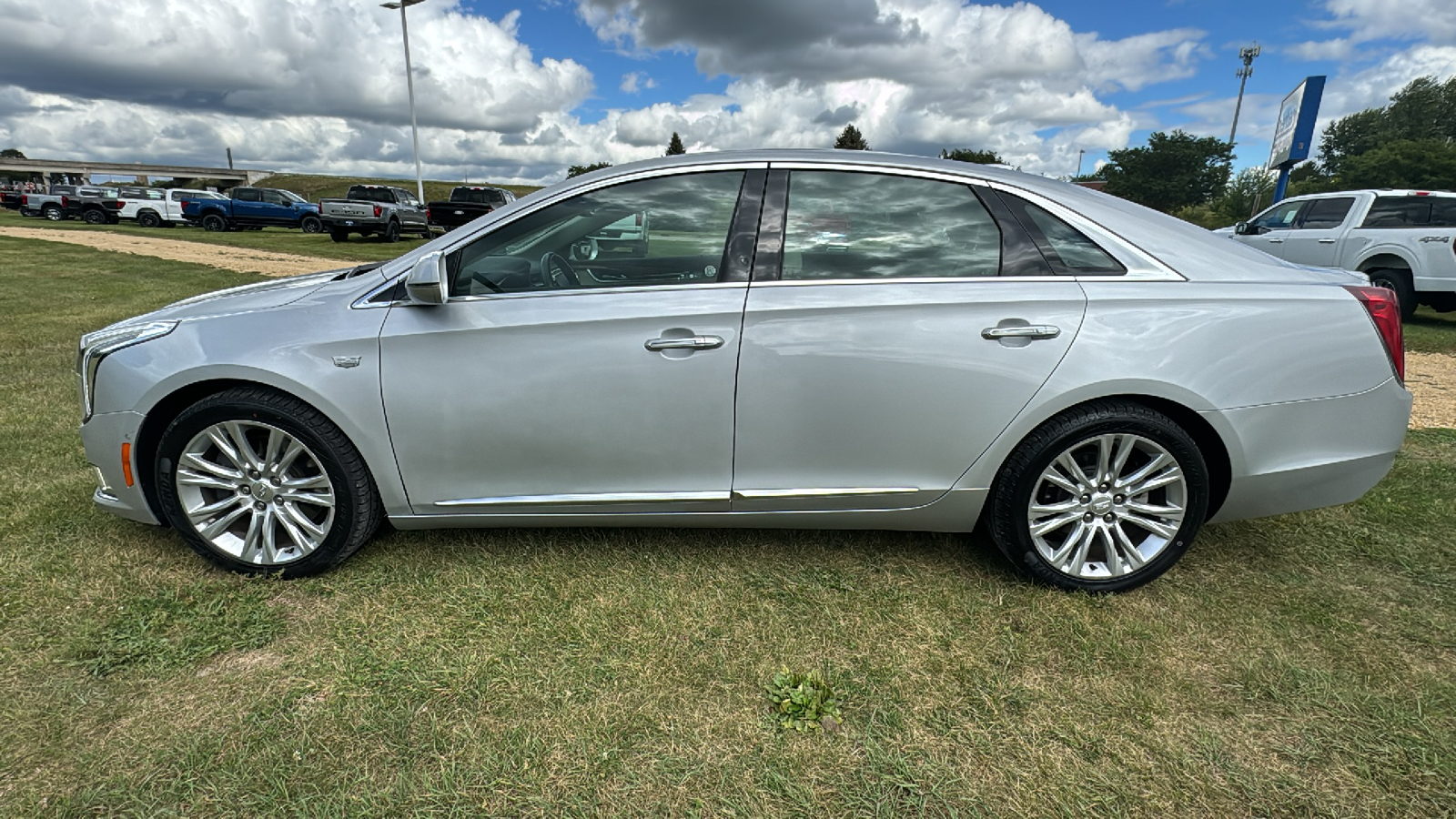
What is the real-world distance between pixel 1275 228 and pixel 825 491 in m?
10.8

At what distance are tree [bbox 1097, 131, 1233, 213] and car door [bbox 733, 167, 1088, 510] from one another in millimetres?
72342

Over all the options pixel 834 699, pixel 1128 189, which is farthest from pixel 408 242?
pixel 1128 189

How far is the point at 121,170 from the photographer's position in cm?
9075

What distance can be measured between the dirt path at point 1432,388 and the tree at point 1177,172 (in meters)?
65.8

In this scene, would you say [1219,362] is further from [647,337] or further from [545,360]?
[545,360]

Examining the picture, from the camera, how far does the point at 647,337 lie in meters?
2.48

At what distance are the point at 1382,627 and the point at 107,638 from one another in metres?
4.23

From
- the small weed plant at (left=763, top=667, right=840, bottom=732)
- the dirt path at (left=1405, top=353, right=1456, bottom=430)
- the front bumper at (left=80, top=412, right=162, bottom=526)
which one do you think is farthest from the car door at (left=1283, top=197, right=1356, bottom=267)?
the front bumper at (left=80, top=412, right=162, bottom=526)

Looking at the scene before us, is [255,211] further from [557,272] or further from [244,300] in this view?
[557,272]

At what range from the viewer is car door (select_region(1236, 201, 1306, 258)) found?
393 inches

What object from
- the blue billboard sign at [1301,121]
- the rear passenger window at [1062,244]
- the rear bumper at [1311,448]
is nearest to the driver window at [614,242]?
the rear passenger window at [1062,244]

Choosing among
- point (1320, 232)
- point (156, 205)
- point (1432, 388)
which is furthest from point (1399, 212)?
point (156, 205)

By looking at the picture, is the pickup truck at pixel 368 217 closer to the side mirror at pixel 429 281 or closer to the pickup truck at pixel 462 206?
the pickup truck at pixel 462 206

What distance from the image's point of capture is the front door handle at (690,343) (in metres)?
2.47
